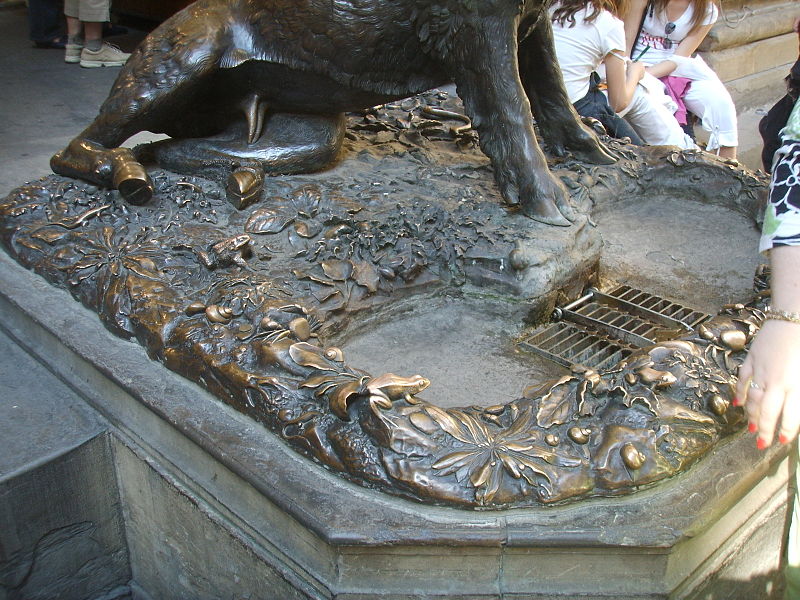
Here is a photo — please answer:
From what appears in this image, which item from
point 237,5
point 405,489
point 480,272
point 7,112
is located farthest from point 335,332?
point 7,112

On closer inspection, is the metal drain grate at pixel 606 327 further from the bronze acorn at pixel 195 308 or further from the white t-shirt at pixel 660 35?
the white t-shirt at pixel 660 35

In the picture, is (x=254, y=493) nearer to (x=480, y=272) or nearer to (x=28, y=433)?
(x=28, y=433)

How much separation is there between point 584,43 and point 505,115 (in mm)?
1241

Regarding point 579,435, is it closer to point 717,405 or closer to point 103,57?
point 717,405

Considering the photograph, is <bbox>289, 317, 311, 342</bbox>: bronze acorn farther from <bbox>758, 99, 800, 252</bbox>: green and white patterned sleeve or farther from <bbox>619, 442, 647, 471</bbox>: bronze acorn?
<bbox>758, 99, 800, 252</bbox>: green and white patterned sleeve

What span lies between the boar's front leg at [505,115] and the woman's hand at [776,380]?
3.50 feet

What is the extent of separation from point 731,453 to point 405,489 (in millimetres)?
596

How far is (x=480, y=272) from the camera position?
205cm

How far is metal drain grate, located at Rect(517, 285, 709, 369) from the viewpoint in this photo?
6.16ft

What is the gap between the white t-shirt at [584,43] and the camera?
3.15 m

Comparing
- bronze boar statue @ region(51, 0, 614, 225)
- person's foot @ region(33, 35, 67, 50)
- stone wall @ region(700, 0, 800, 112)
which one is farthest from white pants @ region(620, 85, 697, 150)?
person's foot @ region(33, 35, 67, 50)

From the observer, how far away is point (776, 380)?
1071 millimetres

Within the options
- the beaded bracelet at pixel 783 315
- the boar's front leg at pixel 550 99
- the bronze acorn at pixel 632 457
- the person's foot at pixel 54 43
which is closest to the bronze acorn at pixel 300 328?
the bronze acorn at pixel 632 457

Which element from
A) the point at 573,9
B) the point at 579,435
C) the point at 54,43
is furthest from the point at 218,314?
the point at 54,43
